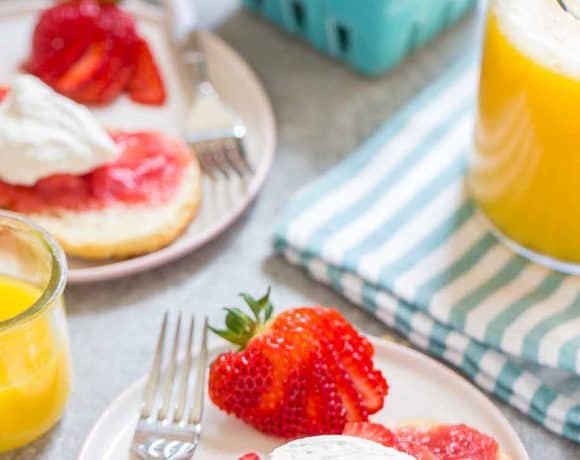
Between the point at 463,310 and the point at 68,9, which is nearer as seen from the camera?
the point at 463,310

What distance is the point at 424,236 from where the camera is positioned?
4.48 ft

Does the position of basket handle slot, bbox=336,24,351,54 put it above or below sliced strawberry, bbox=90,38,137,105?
above

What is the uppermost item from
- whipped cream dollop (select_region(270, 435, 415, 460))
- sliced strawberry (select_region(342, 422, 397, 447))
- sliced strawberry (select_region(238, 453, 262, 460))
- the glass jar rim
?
the glass jar rim

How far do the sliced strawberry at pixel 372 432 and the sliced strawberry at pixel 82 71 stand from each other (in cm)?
75

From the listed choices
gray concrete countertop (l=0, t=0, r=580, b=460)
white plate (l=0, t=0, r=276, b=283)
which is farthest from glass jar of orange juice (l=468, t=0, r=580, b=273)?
white plate (l=0, t=0, r=276, b=283)

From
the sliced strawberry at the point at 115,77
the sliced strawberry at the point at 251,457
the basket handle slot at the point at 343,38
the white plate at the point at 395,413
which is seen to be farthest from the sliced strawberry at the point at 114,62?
the sliced strawberry at the point at 251,457

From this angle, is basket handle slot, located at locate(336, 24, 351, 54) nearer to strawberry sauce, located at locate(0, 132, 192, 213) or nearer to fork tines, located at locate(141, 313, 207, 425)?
strawberry sauce, located at locate(0, 132, 192, 213)

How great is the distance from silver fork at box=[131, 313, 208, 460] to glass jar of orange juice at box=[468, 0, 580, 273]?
0.43m

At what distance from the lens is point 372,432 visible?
40.8 inches

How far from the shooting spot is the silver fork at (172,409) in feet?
3.58

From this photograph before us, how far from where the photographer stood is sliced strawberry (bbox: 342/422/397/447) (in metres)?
1.03

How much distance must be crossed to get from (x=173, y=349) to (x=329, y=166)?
454 mm

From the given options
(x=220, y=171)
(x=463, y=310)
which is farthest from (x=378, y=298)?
(x=220, y=171)

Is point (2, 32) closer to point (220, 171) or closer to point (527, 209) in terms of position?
point (220, 171)
